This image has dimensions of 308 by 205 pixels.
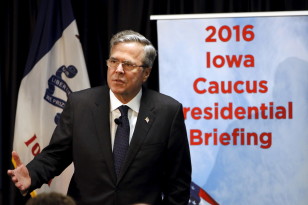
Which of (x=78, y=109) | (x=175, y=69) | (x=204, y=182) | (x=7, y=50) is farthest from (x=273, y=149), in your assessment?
(x=7, y=50)

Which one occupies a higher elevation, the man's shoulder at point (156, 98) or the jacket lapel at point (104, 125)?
the man's shoulder at point (156, 98)

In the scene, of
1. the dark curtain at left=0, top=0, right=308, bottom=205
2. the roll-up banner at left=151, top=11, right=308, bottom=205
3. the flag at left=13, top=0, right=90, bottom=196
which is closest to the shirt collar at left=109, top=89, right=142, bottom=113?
the roll-up banner at left=151, top=11, right=308, bottom=205

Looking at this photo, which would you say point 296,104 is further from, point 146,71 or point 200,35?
point 146,71

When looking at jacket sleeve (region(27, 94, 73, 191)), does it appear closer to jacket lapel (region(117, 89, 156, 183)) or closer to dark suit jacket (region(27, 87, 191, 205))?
dark suit jacket (region(27, 87, 191, 205))

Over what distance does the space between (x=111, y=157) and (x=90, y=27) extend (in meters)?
2.23

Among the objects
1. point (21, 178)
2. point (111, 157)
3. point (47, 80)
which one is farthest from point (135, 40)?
point (47, 80)

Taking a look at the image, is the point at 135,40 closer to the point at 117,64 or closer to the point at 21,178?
the point at 117,64

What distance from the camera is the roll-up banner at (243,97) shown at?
→ 151 inches

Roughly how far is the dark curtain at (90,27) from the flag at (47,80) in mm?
288

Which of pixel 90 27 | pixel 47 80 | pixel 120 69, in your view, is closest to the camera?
pixel 120 69

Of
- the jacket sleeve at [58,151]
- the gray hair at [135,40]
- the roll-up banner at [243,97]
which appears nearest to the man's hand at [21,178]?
the jacket sleeve at [58,151]

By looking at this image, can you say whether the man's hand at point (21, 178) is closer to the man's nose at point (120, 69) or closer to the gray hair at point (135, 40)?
the man's nose at point (120, 69)

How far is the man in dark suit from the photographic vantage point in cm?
278

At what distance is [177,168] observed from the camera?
2.90m
